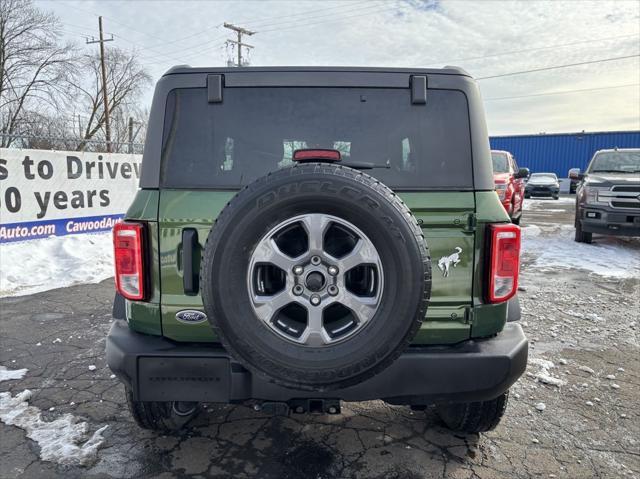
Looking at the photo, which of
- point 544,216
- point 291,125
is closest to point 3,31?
point 544,216

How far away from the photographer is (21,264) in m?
6.80

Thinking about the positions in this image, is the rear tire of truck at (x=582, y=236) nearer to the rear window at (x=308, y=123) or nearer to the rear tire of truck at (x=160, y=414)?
the rear window at (x=308, y=123)

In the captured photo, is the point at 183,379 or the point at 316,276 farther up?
the point at 316,276

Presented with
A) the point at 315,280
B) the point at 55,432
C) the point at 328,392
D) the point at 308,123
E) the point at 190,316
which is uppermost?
the point at 308,123

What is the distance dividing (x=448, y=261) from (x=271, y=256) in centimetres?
87

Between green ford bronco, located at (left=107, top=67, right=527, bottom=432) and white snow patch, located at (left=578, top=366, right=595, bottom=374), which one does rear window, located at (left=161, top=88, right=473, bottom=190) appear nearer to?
green ford bronco, located at (left=107, top=67, right=527, bottom=432)

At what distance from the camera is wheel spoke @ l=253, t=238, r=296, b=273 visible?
188 centimetres

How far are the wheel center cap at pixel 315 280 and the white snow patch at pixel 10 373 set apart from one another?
2.97 m

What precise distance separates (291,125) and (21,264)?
645 cm

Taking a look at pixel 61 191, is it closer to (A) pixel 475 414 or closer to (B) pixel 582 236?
(A) pixel 475 414

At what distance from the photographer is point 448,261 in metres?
2.14

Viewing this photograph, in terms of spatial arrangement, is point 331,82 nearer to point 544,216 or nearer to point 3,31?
point 544,216

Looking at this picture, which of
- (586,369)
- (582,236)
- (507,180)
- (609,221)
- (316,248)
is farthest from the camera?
(507,180)

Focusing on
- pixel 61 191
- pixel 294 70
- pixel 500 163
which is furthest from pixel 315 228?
pixel 500 163
